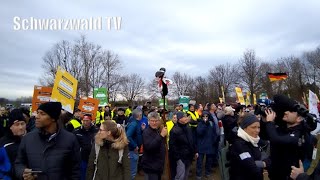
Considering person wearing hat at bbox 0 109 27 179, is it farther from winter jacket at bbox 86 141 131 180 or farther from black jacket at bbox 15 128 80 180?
winter jacket at bbox 86 141 131 180

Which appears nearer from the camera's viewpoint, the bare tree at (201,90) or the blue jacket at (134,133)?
the blue jacket at (134,133)

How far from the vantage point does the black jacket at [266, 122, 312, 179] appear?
3.91m

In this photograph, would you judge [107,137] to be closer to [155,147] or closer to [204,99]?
[155,147]

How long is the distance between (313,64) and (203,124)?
59340 mm

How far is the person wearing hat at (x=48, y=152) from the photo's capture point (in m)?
3.66

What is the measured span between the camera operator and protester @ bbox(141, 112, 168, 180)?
2457mm

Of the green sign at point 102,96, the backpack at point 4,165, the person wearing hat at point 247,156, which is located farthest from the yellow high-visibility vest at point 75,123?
the green sign at point 102,96

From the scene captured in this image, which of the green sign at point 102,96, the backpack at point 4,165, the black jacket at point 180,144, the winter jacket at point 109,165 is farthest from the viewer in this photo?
the green sign at point 102,96

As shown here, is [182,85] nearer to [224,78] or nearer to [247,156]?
[224,78]

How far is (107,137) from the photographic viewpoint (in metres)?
4.71

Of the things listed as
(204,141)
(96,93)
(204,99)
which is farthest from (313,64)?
(204,141)

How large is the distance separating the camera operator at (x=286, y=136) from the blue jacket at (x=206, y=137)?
5145mm

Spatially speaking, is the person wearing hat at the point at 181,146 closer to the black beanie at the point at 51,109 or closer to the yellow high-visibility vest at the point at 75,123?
the yellow high-visibility vest at the point at 75,123

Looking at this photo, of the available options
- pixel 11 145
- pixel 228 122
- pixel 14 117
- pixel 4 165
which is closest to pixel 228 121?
pixel 228 122
